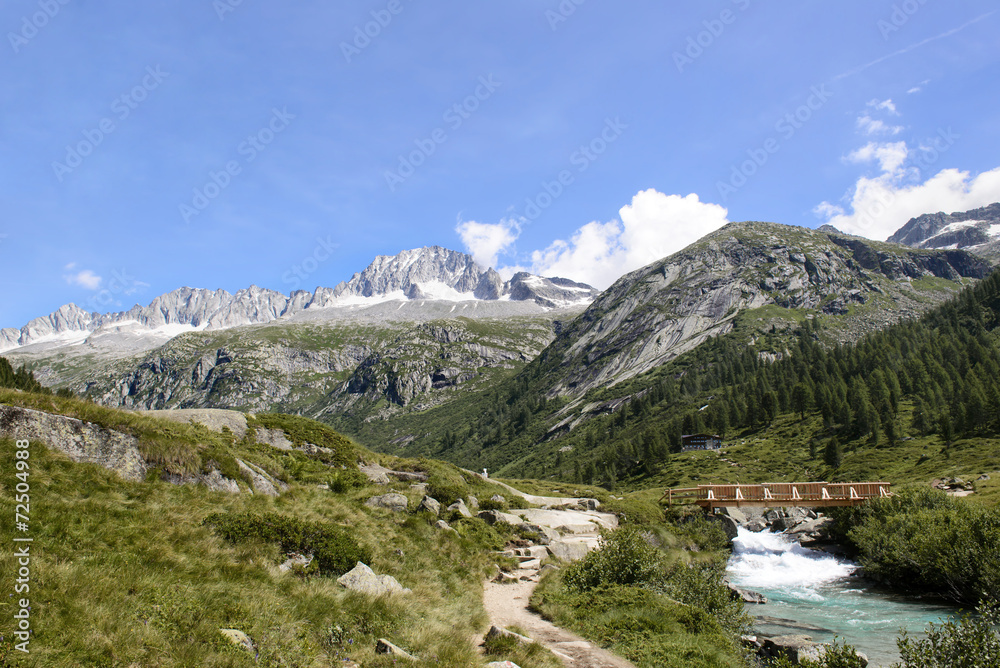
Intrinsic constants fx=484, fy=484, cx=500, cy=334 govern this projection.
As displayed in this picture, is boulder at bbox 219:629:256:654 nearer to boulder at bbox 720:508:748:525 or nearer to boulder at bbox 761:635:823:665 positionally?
boulder at bbox 761:635:823:665

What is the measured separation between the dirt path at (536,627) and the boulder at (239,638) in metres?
8.77

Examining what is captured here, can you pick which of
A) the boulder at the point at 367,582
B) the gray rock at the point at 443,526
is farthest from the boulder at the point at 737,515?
the boulder at the point at 367,582

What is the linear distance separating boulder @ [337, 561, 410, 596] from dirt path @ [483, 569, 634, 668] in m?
4.13

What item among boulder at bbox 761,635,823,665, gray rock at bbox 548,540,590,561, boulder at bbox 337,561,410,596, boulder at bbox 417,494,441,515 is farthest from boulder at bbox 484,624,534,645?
gray rock at bbox 548,540,590,561

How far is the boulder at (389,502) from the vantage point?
29.4 meters

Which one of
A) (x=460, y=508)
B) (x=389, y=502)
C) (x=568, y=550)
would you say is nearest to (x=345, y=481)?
(x=389, y=502)

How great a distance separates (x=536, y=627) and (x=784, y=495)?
1987 inches

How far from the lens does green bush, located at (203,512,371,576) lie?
1628 centimetres

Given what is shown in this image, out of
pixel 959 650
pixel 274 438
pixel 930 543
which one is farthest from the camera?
pixel 274 438

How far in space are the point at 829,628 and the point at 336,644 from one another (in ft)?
93.0

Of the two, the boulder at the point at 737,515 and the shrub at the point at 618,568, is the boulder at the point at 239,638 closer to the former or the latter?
the shrub at the point at 618,568

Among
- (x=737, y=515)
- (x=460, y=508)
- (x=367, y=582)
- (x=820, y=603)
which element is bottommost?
(x=820, y=603)

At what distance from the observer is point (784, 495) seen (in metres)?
56.4

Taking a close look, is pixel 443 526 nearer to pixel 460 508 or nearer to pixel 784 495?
pixel 460 508
